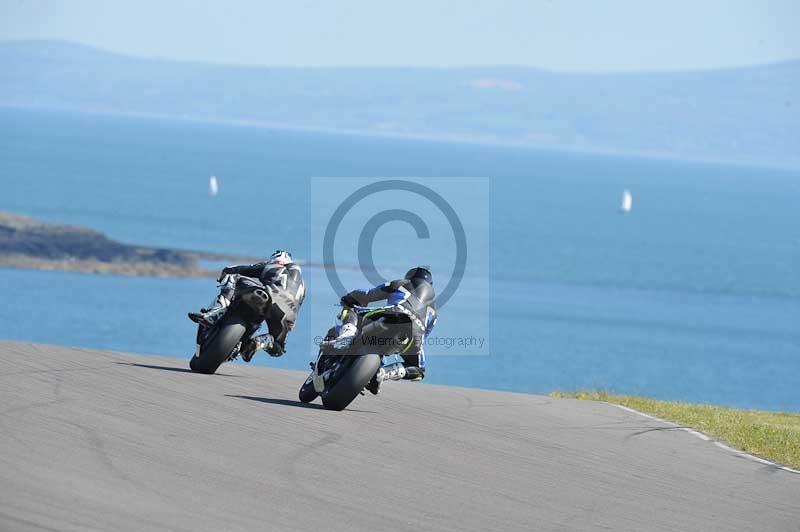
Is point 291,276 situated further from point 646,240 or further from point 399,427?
point 646,240

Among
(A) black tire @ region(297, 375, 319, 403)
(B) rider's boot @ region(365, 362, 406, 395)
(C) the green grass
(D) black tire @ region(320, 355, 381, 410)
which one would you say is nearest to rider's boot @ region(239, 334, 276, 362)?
(A) black tire @ region(297, 375, 319, 403)

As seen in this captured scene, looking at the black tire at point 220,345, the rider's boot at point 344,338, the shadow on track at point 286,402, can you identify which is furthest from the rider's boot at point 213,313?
the rider's boot at point 344,338

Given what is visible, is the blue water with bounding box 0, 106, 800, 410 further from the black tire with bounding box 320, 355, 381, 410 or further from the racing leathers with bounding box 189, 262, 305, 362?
the black tire with bounding box 320, 355, 381, 410

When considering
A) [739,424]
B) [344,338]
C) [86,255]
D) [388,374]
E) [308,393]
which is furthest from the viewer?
[86,255]

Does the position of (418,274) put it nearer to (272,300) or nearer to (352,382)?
(352,382)

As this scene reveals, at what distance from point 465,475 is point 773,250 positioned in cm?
19407

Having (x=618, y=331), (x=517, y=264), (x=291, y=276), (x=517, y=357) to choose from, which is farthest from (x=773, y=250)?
(x=291, y=276)

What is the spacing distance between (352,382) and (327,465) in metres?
2.93

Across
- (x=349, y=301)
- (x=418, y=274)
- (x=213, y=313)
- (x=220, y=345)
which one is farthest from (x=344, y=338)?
(x=213, y=313)

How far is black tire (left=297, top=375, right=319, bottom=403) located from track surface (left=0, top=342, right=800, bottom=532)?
0.15 meters

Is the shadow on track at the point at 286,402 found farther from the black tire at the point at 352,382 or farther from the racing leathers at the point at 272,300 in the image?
the racing leathers at the point at 272,300

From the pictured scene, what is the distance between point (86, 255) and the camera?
113625 millimetres

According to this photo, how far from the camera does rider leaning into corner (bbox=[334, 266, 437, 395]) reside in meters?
14.4

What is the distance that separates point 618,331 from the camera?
4119 inches
